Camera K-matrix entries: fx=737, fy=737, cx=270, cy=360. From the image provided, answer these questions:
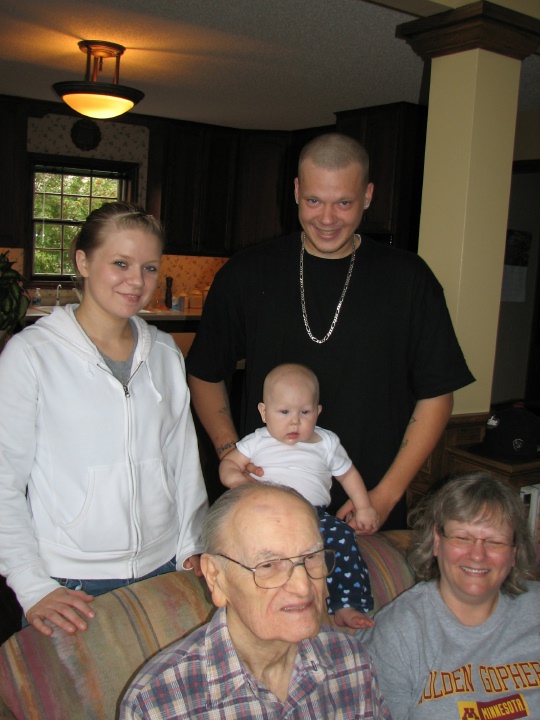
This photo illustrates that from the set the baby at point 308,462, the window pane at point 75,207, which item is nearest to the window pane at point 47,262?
the window pane at point 75,207

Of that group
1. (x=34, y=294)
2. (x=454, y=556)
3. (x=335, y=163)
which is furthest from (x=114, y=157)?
(x=454, y=556)

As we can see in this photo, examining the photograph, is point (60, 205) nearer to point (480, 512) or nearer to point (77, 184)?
point (77, 184)

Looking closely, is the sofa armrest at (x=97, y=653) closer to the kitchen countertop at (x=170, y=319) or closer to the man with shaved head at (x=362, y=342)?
the man with shaved head at (x=362, y=342)

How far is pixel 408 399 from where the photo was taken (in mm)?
2291

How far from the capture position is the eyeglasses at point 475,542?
1.82 metres

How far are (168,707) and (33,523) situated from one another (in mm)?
593

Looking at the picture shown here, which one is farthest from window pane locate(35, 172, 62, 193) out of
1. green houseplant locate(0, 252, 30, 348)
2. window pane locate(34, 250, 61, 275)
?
green houseplant locate(0, 252, 30, 348)

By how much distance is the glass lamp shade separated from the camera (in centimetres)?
483

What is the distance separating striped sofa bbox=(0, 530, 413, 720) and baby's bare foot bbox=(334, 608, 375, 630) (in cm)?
35

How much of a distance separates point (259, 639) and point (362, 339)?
1.07 meters

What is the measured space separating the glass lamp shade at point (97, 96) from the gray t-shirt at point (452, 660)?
4048mm

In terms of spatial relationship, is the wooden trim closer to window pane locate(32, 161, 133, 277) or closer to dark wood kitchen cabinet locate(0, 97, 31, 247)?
dark wood kitchen cabinet locate(0, 97, 31, 247)

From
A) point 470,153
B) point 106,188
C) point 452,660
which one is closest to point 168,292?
point 106,188

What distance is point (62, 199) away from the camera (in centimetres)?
777
